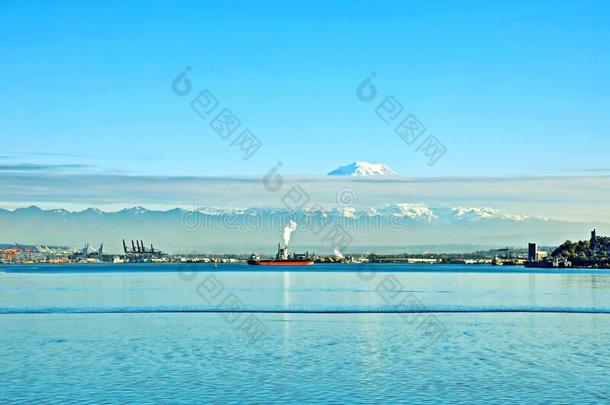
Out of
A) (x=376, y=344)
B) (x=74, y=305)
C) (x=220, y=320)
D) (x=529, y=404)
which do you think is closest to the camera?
(x=529, y=404)

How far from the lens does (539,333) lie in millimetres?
57219

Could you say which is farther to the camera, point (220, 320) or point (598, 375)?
point (220, 320)

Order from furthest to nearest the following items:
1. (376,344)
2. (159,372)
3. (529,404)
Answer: (376,344) → (159,372) → (529,404)

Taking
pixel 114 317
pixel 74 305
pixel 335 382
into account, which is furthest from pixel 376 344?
pixel 74 305

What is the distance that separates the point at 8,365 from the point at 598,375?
98.0 ft

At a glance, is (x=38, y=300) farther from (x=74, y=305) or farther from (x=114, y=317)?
(x=114, y=317)

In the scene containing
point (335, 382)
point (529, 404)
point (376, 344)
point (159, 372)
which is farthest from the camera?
point (376, 344)

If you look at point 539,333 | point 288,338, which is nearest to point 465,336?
point 539,333

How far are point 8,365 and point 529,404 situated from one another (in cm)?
2617

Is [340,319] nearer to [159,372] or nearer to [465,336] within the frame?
[465,336]

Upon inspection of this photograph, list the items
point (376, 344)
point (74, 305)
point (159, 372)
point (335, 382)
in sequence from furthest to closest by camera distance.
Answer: point (74, 305)
point (376, 344)
point (159, 372)
point (335, 382)

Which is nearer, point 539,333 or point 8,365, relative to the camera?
point 8,365

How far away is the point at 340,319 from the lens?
221 ft

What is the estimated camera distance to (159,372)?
129 ft
